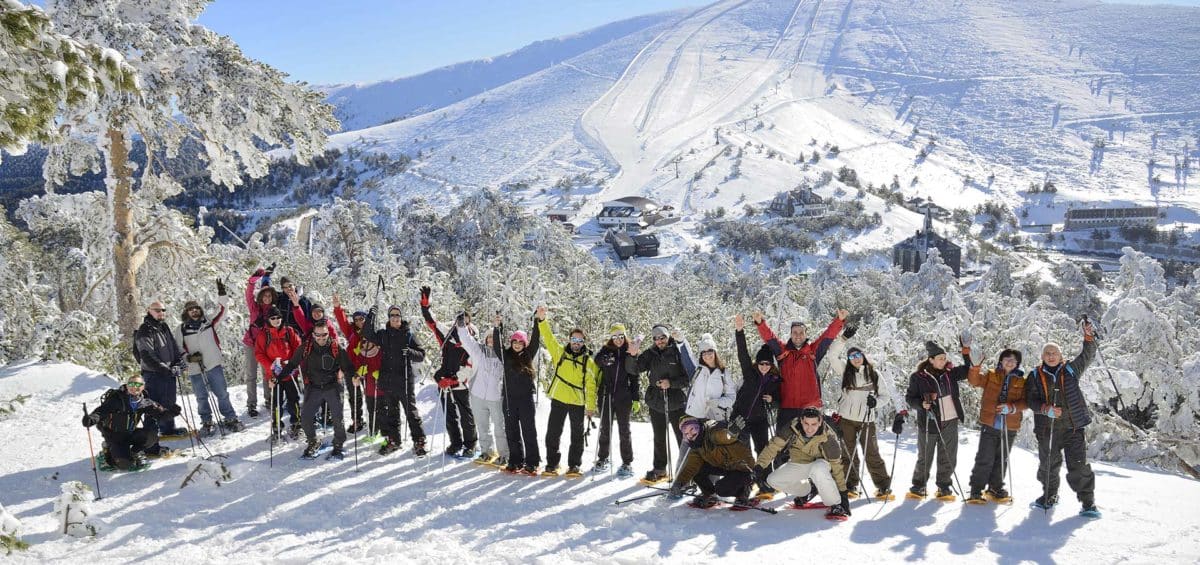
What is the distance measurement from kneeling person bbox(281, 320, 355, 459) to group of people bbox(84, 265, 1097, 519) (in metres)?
0.02

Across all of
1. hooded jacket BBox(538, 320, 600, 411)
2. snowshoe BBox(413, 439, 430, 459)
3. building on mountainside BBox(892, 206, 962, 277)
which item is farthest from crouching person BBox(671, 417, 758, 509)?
building on mountainside BBox(892, 206, 962, 277)

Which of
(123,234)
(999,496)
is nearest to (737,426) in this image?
(999,496)

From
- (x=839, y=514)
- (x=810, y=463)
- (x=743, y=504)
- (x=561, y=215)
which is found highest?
(x=561, y=215)

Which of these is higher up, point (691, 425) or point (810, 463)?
point (691, 425)

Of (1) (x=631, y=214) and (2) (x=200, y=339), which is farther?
(1) (x=631, y=214)

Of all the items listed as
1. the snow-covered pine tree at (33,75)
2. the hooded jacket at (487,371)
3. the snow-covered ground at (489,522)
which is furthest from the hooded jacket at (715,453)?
the snow-covered pine tree at (33,75)

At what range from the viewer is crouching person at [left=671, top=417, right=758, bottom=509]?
23.7 ft

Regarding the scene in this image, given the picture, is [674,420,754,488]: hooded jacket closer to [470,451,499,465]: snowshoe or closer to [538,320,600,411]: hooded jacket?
[538,320,600,411]: hooded jacket

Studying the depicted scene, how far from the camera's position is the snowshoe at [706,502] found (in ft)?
23.7

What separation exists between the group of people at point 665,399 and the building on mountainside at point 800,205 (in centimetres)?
7956

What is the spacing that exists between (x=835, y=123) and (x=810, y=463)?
461ft

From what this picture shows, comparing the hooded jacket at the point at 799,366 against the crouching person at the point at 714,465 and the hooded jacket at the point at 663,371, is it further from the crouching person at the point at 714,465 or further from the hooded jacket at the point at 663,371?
the hooded jacket at the point at 663,371

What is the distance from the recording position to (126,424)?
26.4 feet

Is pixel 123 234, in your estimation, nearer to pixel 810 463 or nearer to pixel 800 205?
pixel 810 463
